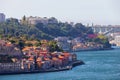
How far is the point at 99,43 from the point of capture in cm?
4828

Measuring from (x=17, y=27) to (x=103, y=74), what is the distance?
22045 mm

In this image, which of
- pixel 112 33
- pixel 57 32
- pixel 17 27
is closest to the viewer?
pixel 17 27

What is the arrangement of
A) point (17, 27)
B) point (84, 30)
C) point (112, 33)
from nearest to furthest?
point (17, 27), point (84, 30), point (112, 33)

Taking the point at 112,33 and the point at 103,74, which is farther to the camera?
the point at 112,33

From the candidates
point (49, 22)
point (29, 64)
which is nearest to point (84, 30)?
point (49, 22)

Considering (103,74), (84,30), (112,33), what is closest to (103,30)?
(112,33)

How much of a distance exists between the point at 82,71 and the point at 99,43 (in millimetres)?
26192

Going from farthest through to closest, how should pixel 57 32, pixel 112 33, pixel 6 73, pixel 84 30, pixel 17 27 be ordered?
pixel 112 33
pixel 84 30
pixel 57 32
pixel 17 27
pixel 6 73

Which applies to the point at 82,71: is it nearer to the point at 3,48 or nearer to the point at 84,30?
the point at 3,48

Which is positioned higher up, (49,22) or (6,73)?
(49,22)

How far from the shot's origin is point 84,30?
177 ft

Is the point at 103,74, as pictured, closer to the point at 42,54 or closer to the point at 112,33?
the point at 42,54

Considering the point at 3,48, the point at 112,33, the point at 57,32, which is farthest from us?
the point at 112,33

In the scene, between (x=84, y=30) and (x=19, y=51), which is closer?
(x=19, y=51)
